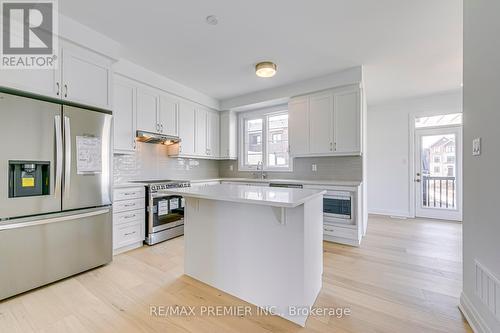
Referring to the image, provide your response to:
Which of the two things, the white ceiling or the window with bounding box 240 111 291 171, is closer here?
the white ceiling

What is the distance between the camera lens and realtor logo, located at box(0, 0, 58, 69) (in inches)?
75.5

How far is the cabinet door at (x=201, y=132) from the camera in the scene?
4402mm

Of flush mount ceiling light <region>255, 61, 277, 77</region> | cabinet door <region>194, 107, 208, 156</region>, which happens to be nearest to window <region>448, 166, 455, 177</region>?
flush mount ceiling light <region>255, 61, 277, 77</region>

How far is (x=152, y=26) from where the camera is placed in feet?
7.73

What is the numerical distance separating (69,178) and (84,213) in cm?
40

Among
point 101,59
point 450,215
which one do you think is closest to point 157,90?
point 101,59

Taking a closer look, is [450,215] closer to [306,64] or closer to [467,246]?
[467,246]

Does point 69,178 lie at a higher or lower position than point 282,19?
lower

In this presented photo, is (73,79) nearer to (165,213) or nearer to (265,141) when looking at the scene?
(165,213)

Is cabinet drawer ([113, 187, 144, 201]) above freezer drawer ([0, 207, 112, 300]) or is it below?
above

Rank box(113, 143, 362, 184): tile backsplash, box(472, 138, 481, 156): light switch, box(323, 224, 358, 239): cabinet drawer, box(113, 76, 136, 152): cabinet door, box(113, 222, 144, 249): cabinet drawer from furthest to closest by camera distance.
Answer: box(113, 143, 362, 184): tile backsplash < box(323, 224, 358, 239): cabinet drawer < box(113, 76, 136, 152): cabinet door < box(113, 222, 144, 249): cabinet drawer < box(472, 138, 481, 156): light switch

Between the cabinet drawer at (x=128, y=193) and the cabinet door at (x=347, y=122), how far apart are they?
3.12 m

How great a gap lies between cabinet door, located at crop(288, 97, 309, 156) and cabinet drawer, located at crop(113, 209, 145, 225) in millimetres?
2700

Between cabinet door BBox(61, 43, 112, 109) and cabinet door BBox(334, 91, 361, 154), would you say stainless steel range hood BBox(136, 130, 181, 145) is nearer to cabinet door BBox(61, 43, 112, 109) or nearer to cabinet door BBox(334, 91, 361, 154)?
cabinet door BBox(61, 43, 112, 109)
